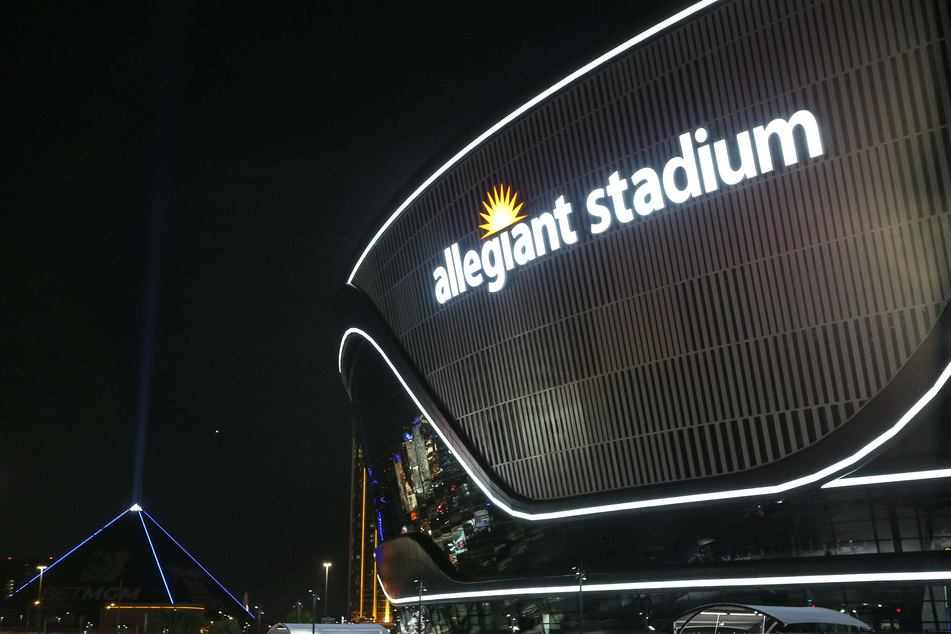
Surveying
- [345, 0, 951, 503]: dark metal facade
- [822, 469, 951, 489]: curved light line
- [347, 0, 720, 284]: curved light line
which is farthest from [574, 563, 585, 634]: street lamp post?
[347, 0, 720, 284]: curved light line

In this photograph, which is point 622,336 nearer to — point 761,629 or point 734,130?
point 734,130

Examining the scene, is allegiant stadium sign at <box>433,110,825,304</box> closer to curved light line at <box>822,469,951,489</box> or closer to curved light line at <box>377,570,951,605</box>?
curved light line at <box>822,469,951,489</box>

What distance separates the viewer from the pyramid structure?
291 feet

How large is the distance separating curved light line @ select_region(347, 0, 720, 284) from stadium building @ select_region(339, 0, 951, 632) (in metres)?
0.10

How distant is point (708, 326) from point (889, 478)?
7.81 metres

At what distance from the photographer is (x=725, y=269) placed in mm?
33219

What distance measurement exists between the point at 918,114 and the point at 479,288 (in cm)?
2046

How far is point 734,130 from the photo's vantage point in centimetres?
3250

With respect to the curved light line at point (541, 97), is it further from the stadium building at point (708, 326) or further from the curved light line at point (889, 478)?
the curved light line at point (889, 478)

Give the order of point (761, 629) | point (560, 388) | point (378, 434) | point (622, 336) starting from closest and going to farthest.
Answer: point (761, 629)
point (622, 336)
point (560, 388)
point (378, 434)

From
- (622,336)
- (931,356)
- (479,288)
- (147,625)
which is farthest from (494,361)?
(147,625)

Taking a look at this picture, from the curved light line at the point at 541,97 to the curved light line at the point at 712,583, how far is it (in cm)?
1952

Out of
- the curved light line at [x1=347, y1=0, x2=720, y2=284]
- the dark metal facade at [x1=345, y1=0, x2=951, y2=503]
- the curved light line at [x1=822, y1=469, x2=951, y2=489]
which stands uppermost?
the curved light line at [x1=347, y1=0, x2=720, y2=284]

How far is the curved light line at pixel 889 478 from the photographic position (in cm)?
2908
